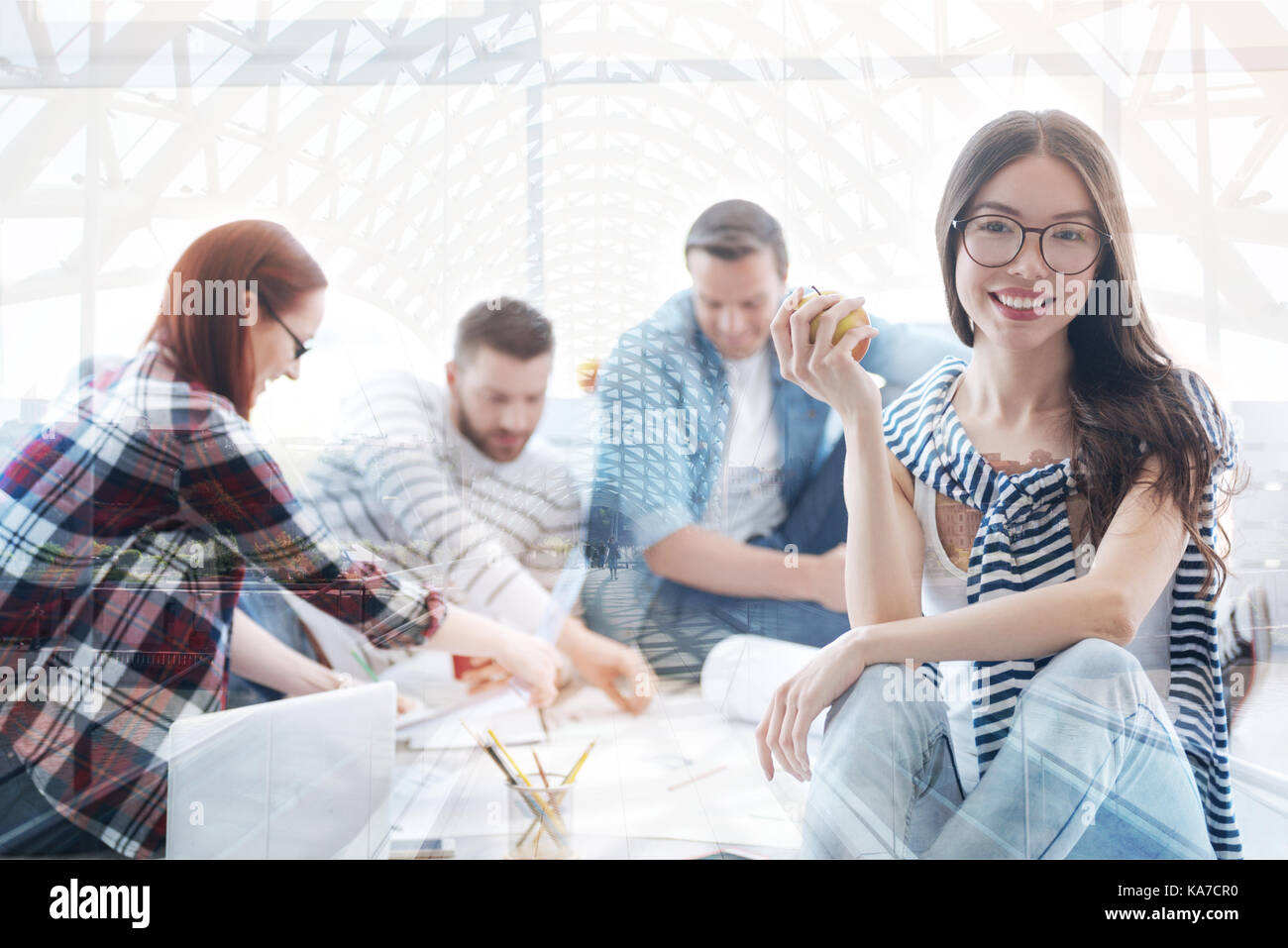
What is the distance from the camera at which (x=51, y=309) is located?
6.38 feet

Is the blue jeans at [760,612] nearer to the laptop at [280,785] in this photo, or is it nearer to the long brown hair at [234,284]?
the laptop at [280,785]

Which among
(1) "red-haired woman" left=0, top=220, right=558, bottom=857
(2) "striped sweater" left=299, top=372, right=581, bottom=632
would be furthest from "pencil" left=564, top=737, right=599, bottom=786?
(2) "striped sweater" left=299, top=372, right=581, bottom=632

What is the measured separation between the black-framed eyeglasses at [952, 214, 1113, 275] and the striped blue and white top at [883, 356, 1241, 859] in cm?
29

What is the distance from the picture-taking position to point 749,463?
6.10 ft

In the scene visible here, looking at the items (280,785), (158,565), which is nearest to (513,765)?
(280,785)

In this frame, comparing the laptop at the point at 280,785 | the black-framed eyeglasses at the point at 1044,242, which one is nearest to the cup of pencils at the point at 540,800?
the laptop at the point at 280,785

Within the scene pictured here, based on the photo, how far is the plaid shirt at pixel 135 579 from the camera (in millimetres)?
1886

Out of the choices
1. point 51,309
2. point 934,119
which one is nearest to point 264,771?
point 51,309

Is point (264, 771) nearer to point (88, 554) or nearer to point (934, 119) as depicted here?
point (88, 554)

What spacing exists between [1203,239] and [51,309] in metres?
2.61

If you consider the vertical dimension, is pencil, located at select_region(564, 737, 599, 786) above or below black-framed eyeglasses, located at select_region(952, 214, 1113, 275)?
below

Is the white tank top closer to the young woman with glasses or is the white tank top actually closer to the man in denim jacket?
the young woman with glasses

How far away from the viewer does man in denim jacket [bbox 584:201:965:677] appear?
1844mm
